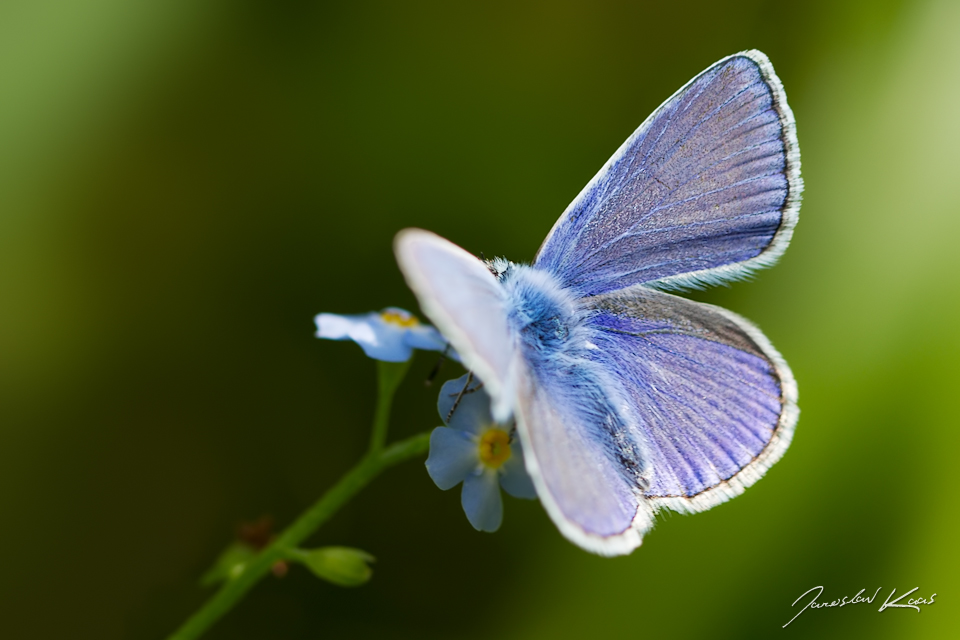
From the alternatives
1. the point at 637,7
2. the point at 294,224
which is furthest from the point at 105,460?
the point at 637,7

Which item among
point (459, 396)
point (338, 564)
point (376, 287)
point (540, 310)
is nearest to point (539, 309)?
Answer: point (540, 310)

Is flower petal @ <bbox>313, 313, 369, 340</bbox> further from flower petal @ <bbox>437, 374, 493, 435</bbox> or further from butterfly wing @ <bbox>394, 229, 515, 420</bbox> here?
butterfly wing @ <bbox>394, 229, 515, 420</bbox>

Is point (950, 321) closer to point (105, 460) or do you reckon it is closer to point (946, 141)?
point (946, 141)

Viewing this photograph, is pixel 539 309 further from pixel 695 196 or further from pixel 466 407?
pixel 695 196

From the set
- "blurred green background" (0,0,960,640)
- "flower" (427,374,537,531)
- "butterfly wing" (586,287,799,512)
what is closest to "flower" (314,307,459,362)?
"flower" (427,374,537,531)

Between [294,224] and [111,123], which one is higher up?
[111,123]
